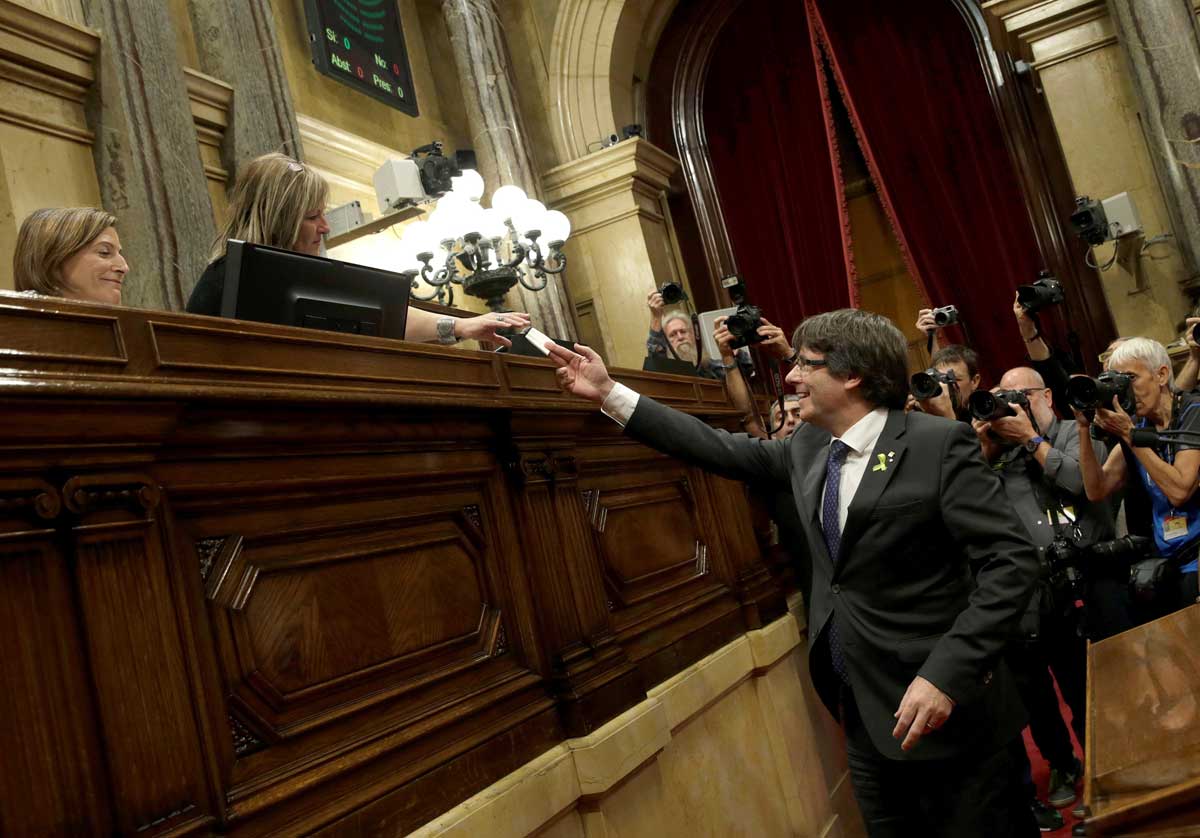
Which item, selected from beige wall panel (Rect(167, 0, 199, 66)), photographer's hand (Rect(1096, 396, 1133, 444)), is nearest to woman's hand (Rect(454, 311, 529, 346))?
photographer's hand (Rect(1096, 396, 1133, 444))

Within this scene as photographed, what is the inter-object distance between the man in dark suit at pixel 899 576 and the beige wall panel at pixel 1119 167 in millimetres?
3907

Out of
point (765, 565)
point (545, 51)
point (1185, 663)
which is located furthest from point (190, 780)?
point (545, 51)

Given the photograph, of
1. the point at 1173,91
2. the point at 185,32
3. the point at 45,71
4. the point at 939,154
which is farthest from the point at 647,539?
the point at 939,154

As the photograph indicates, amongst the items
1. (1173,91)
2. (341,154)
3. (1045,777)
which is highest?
(341,154)

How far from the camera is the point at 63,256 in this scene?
2.09 meters

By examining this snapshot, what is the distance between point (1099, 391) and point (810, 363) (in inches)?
38.0

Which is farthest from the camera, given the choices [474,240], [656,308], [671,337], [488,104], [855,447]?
[488,104]

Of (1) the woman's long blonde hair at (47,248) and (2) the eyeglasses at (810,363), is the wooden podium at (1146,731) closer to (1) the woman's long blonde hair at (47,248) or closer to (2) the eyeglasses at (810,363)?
(2) the eyeglasses at (810,363)

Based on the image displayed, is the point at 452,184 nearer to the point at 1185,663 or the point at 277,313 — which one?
the point at 277,313

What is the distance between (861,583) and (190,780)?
4.11 ft

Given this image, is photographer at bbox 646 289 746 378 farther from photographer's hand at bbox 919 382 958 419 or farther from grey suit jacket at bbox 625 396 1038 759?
grey suit jacket at bbox 625 396 1038 759

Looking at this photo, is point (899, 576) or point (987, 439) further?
point (987, 439)

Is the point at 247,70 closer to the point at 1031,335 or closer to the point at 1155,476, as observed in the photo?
the point at 1031,335

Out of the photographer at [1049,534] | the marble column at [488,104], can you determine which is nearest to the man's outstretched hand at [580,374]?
the photographer at [1049,534]
